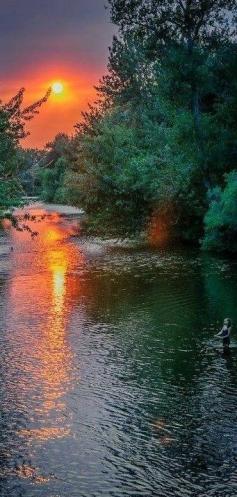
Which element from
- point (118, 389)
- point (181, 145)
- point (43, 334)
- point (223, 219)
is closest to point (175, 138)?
point (181, 145)

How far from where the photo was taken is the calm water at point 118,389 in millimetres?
14141

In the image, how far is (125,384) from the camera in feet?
66.3

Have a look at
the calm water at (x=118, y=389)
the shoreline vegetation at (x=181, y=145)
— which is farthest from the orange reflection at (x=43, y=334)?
the shoreline vegetation at (x=181, y=145)

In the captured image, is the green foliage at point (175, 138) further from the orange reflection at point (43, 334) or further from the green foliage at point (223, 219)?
the orange reflection at point (43, 334)

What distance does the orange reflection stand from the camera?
17.9m

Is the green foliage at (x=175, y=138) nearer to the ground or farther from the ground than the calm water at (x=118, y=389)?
farther from the ground

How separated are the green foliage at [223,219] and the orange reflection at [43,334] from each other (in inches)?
430

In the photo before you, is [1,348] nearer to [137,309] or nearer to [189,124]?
[137,309]

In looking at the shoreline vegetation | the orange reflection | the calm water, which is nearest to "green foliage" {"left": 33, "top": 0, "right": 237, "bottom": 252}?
the shoreline vegetation

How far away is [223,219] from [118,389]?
27.2 metres

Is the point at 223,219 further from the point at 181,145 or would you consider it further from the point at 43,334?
the point at 43,334

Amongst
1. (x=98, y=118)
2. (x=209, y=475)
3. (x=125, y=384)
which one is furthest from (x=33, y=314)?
(x=98, y=118)

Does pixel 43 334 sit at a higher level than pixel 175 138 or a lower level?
lower

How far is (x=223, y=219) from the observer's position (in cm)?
4494
